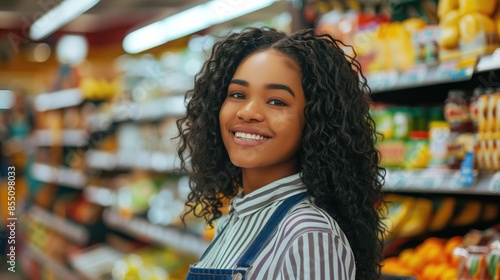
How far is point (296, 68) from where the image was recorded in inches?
53.4

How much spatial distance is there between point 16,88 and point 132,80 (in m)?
3.95

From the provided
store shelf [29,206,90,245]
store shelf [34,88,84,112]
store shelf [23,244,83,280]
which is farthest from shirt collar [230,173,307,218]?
store shelf [34,88,84,112]

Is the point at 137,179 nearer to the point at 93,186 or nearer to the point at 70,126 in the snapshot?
the point at 93,186

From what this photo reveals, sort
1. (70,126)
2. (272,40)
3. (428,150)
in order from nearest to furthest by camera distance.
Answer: (272,40) → (428,150) → (70,126)

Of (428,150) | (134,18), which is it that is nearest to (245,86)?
(428,150)

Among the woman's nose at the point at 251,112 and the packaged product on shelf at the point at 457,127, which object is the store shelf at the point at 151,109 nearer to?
the packaged product on shelf at the point at 457,127

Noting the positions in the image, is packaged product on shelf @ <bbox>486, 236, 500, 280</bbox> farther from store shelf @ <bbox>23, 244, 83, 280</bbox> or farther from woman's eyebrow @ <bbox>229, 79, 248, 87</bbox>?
store shelf @ <bbox>23, 244, 83, 280</bbox>

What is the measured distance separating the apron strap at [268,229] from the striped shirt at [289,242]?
13 millimetres

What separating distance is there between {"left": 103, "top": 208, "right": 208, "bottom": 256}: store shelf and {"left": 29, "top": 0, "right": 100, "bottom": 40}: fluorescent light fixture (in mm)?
1524

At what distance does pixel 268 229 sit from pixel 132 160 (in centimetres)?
373

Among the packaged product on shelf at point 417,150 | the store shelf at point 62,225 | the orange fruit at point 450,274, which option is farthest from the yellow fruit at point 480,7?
the store shelf at point 62,225

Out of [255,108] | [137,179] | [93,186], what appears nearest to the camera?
[255,108]

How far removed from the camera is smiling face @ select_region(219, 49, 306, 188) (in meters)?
1.34

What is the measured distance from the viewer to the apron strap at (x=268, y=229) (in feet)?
4.13
